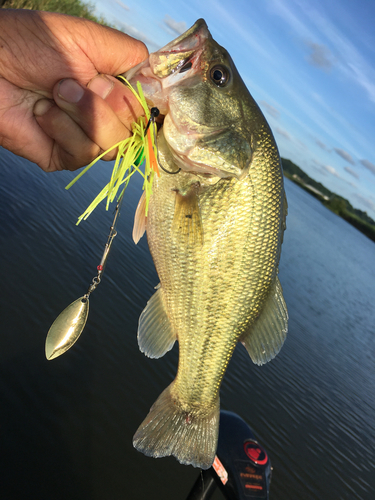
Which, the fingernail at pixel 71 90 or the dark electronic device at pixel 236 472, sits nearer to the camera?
the fingernail at pixel 71 90

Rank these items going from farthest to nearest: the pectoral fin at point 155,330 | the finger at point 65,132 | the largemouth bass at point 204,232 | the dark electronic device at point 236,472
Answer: the dark electronic device at point 236,472, the pectoral fin at point 155,330, the finger at point 65,132, the largemouth bass at point 204,232

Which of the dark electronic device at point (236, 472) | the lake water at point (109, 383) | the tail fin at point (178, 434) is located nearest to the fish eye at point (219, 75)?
the tail fin at point (178, 434)

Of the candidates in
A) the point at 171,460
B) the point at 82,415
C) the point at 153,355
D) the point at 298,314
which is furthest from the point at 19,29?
the point at 298,314

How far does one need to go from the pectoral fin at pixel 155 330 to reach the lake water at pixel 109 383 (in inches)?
141

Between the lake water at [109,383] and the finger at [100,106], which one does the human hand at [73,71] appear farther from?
the lake water at [109,383]

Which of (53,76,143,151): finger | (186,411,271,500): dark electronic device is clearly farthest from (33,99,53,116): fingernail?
(186,411,271,500): dark electronic device

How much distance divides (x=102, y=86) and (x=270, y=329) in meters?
2.10

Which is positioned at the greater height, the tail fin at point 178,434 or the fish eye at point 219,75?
the fish eye at point 219,75

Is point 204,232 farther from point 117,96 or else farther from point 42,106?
point 42,106

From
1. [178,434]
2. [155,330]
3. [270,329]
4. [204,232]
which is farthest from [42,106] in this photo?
[178,434]

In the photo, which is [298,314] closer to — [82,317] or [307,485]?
[307,485]

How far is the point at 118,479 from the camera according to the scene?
17.1ft

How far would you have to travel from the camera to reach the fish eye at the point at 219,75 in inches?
85.7

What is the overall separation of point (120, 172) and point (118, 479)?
5161 mm
